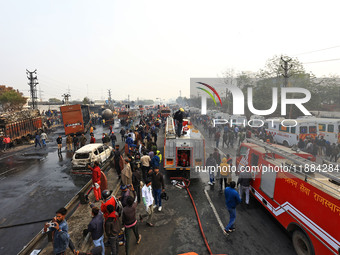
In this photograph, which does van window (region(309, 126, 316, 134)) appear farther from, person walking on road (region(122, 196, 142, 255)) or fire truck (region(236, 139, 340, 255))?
person walking on road (region(122, 196, 142, 255))

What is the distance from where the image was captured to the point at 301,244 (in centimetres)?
532

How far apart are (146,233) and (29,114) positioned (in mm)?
27009

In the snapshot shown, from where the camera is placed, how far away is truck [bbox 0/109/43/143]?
66.5 feet

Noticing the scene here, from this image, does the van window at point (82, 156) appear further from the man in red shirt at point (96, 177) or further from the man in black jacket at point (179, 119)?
the man in black jacket at point (179, 119)

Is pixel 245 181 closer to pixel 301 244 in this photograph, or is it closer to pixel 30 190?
pixel 301 244

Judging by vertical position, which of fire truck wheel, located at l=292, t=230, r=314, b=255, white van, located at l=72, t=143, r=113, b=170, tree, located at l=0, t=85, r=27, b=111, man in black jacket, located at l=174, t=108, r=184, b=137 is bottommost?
fire truck wheel, located at l=292, t=230, r=314, b=255

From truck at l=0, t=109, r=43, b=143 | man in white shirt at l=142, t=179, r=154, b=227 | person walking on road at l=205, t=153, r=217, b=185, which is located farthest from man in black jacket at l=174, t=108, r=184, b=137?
truck at l=0, t=109, r=43, b=143

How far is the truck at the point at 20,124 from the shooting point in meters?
20.3

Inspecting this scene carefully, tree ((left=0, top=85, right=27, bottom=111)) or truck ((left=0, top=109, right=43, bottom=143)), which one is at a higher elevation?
tree ((left=0, top=85, right=27, bottom=111))

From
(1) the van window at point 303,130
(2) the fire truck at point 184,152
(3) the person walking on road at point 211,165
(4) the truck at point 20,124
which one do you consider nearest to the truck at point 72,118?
(4) the truck at point 20,124

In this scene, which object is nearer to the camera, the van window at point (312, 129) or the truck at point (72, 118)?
the van window at point (312, 129)

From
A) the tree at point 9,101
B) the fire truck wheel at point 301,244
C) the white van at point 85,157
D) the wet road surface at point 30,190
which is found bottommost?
the wet road surface at point 30,190

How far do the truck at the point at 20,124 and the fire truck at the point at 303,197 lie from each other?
24.3 metres

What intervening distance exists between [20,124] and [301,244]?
28001 millimetres
